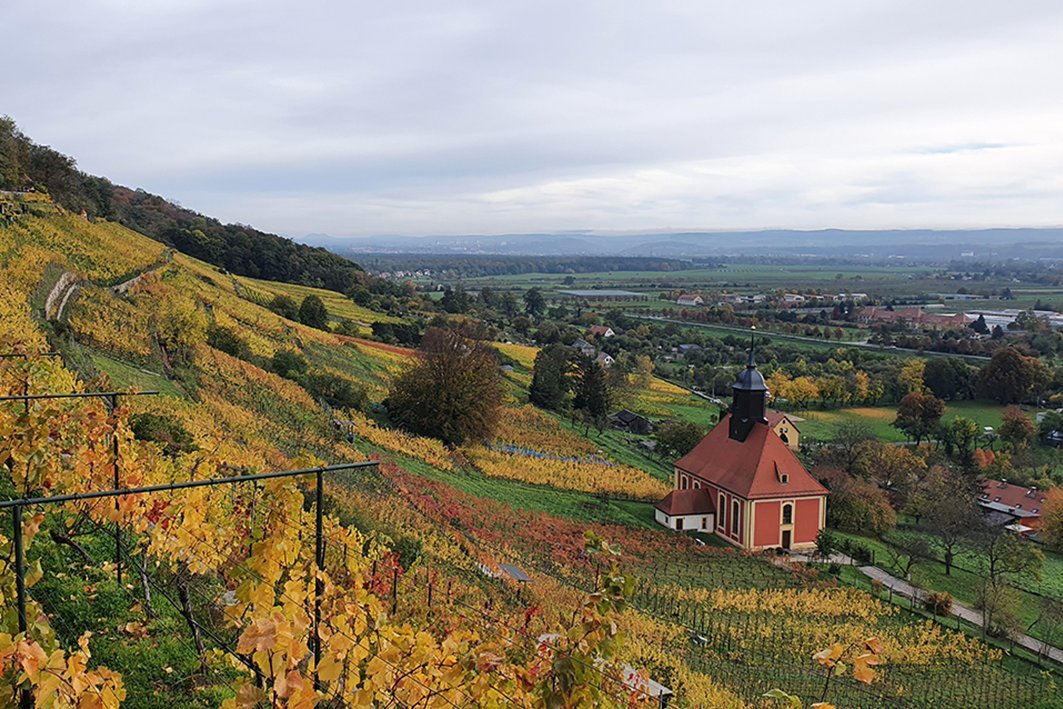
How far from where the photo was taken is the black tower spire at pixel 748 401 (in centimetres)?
2883

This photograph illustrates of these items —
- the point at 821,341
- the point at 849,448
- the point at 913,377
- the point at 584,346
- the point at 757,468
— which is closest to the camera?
the point at 757,468

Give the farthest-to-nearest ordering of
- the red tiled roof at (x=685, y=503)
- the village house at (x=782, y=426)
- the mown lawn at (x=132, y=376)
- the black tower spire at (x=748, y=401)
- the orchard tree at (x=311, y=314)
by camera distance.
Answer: the orchard tree at (x=311, y=314)
the village house at (x=782, y=426)
the black tower spire at (x=748, y=401)
the red tiled roof at (x=685, y=503)
the mown lawn at (x=132, y=376)

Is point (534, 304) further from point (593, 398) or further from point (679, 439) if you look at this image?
point (679, 439)

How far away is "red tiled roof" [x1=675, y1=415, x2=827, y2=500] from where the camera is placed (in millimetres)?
27203

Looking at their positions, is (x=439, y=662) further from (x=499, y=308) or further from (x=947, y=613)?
(x=499, y=308)

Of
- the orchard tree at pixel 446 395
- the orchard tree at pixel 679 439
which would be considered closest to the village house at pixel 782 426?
the orchard tree at pixel 679 439

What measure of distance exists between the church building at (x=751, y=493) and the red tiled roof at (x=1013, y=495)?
15397 mm

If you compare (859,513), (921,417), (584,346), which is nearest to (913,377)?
(921,417)

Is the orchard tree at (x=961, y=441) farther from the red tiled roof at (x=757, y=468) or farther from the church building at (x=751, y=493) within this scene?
the red tiled roof at (x=757, y=468)

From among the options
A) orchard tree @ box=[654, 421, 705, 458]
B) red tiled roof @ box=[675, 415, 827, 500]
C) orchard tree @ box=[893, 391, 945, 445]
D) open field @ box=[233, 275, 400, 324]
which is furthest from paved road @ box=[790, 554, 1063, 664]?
open field @ box=[233, 275, 400, 324]

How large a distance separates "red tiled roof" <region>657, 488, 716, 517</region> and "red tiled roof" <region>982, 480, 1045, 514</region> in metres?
19.4

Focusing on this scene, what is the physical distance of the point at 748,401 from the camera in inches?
1141

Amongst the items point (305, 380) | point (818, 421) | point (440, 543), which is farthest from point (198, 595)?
point (818, 421)

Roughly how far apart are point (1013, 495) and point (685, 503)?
71.0ft
